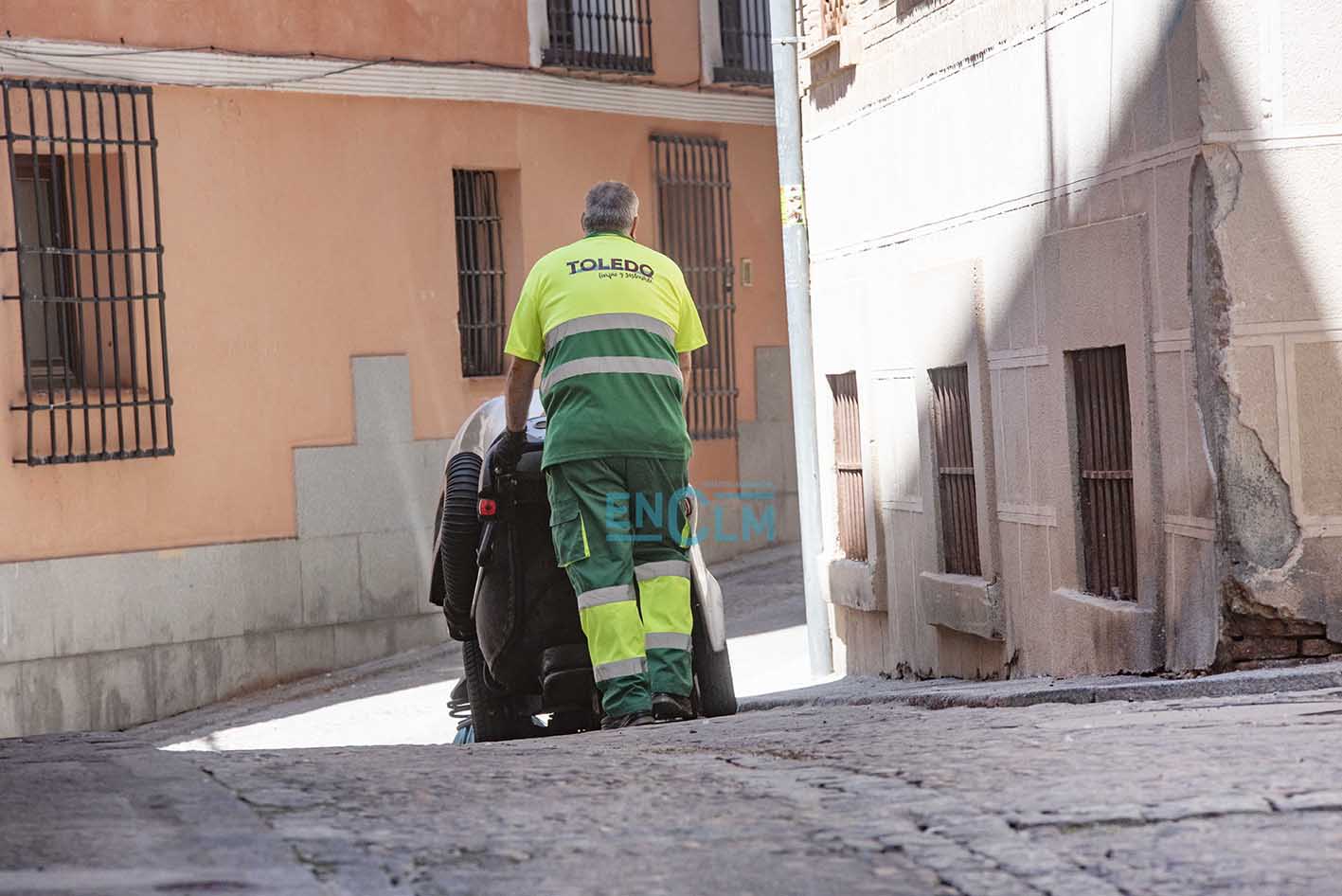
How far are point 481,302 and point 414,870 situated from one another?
1219 cm

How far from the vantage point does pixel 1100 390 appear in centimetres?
754

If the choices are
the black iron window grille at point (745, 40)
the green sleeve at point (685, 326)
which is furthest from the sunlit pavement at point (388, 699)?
the black iron window grille at point (745, 40)

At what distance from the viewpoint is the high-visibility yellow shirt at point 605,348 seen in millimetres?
6711

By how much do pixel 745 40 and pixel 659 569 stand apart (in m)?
11.7

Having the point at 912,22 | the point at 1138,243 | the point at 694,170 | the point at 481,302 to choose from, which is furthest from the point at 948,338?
the point at 694,170

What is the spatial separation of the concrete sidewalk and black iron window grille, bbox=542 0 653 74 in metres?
11.8

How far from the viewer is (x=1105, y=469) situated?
24.8 ft

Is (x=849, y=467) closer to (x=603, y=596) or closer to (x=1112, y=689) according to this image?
(x=603, y=596)

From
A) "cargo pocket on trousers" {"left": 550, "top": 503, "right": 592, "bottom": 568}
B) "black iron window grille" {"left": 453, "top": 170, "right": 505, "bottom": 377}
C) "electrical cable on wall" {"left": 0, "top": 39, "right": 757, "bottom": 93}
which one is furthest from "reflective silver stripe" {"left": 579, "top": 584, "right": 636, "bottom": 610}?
"black iron window grille" {"left": 453, "top": 170, "right": 505, "bottom": 377}

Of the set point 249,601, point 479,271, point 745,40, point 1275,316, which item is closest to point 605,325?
point 1275,316

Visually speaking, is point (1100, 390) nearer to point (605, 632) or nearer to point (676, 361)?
point (676, 361)

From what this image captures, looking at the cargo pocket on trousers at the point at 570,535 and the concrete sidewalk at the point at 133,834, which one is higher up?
the cargo pocket on trousers at the point at 570,535

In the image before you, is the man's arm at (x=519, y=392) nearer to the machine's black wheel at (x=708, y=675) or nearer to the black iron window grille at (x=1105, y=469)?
the machine's black wheel at (x=708, y=675)

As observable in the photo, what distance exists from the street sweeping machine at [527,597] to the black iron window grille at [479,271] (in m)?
8.44
